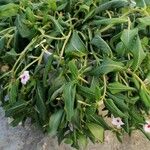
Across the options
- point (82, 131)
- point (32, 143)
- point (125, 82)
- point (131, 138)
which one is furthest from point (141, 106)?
point (32, 143)

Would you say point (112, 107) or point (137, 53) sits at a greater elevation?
point (137, 53)

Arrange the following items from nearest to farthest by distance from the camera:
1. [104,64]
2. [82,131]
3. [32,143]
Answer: [104,64], [82,131], [32,143]

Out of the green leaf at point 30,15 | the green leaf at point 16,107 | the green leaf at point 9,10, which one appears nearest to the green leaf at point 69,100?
the green leaf at point 16,107

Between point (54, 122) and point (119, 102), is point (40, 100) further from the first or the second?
point (119, 102)

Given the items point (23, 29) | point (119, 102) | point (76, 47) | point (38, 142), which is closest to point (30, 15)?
point (23, 29)

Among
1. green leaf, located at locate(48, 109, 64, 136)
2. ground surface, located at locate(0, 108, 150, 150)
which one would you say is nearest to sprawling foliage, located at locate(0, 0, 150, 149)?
green leaf, located at locate(48, 109, 64, 136)

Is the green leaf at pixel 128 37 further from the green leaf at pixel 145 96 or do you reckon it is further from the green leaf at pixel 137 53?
the green leaf at pixel 145 96

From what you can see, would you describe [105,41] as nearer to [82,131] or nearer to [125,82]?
[125,82]

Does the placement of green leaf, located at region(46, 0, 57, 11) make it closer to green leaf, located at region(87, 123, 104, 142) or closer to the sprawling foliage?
the sprawling foliage
